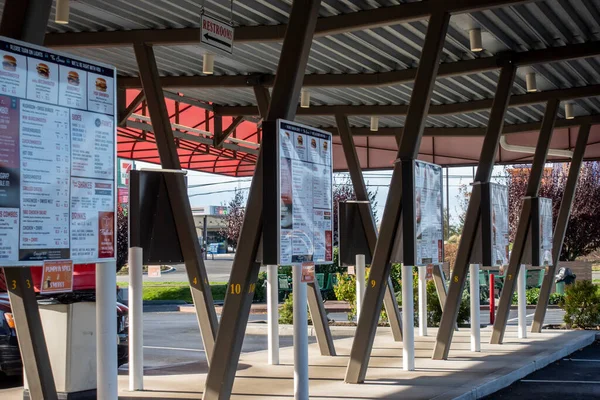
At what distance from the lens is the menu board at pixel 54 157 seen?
21.7 feet

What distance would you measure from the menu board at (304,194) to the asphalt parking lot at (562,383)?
11.7ft

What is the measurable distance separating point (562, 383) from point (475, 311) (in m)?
3.30

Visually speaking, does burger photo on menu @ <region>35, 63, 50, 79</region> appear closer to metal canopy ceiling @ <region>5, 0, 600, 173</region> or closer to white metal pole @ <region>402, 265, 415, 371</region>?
metal canopy ceiling @ <region>5, 0, 600, 173</region>

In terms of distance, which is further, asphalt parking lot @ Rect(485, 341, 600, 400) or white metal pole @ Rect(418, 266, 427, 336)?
white metal pole @ Rect(418, 266, 427, 336)

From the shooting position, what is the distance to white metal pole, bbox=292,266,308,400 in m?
9.95

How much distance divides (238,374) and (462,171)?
39.2 meters

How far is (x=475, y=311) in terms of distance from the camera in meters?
16.7

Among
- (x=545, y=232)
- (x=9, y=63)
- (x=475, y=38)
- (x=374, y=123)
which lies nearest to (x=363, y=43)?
(x=475, y=38)

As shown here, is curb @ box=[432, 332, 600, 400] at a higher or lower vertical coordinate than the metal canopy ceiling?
lower

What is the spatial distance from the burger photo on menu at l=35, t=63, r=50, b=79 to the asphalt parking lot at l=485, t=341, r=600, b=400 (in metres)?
7.45

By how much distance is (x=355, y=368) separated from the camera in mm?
12180

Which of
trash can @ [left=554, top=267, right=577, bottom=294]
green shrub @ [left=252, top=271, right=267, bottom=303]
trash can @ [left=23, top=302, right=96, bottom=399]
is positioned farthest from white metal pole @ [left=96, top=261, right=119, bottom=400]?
trash can @ [left=554, top=267, right=577, bottom=294]

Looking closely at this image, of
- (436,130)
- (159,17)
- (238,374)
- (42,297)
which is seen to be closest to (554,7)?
(159,17)

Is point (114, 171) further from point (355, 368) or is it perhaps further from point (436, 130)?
point (436, 130)
